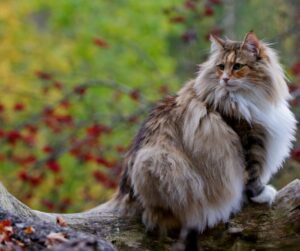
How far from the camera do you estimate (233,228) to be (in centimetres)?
464

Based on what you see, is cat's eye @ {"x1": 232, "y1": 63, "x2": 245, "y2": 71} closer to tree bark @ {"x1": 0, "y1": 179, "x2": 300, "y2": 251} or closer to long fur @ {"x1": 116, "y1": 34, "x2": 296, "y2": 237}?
long fur @ {"x1": 116, "y1": 34, "x2": 296, "y2": 237}

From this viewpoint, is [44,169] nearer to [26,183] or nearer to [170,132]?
[26,183]

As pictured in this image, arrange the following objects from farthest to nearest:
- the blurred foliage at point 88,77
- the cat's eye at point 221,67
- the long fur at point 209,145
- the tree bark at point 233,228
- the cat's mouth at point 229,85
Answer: the blurred foliage at point 88,77 → the cat's eye at point 221,67 → the cat's mouth at point 229,85 → the long fur at point 209,145 → the tree bark at point 233,228

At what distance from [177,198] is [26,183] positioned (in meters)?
4.92

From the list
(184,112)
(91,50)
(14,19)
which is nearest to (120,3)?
(91,50)

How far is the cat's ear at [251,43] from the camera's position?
4.88 m

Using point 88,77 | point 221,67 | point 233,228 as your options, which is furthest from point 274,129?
point 88,77

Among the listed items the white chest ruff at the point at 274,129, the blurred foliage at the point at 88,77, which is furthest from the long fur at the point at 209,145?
the blurred foliage at the point at 88,77

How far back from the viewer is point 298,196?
14.9 feet

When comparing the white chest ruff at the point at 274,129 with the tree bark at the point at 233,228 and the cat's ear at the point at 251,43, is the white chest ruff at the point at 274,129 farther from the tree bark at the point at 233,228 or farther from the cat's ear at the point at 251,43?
the cat's ear at the point at 251,43

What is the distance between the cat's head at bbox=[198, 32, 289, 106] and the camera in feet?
15.9

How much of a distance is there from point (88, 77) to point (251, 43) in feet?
20.0

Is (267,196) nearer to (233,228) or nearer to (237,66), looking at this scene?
(233,228)

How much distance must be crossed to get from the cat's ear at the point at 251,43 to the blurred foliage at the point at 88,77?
298cm
